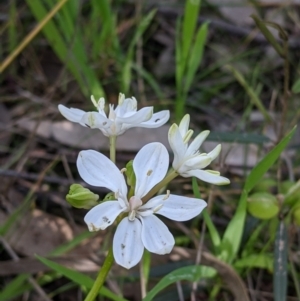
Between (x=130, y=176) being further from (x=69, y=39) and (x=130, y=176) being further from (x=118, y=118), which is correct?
(x=69, y=39)

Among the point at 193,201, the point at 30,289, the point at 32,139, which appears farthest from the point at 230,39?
the point at 193,201

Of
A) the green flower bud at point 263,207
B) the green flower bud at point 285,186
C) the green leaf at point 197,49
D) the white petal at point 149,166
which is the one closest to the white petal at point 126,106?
the white petal at point 149,166

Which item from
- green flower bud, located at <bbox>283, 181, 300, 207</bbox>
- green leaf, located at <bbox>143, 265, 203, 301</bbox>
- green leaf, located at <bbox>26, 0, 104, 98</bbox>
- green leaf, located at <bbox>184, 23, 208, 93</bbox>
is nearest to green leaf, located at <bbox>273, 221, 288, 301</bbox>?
green flower bud, located at <bbox>283, 181, 300, 207</bbox>

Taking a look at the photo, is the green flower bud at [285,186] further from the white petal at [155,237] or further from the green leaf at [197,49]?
the white petal at [155,237]

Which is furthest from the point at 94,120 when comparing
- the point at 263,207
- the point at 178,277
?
the point at 263,207

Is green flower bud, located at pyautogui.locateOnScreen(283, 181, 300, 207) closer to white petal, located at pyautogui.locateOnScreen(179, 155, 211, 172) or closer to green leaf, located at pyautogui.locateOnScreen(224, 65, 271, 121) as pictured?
green leaf, located at pyautogui.locateOnScreen(224, 65, 271, 121)

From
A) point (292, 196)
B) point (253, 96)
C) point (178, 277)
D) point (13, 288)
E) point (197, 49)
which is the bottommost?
point (13, 288)
